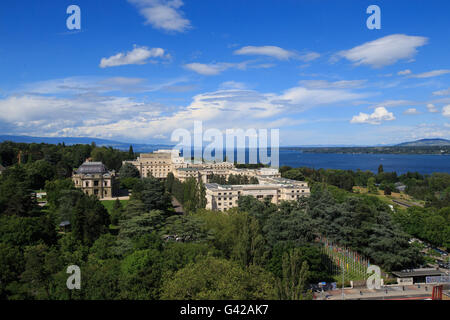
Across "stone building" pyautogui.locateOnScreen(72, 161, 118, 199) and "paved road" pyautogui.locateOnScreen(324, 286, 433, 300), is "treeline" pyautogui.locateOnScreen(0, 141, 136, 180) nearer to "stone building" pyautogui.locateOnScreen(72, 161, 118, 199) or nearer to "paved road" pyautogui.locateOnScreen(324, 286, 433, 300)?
"stone building" pyautogui.locateOnScreen(72, 161, 118, 199)

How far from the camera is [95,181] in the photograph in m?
43.6

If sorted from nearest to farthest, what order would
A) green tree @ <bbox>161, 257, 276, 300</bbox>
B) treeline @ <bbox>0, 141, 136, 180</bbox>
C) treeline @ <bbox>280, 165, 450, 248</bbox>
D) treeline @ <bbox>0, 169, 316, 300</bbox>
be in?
green tree @ <bbox>161, 257, 276, 300</bbox> → treeline @ <bbox>0, 169, 316, 300</bbox> → treeline @ <bbox>280, 165, 450, 248</bbox> → treeline @ <bbox>0, 141, 136, 180</bbox>

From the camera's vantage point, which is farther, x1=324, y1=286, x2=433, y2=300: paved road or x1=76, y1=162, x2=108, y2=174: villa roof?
x1=76, y1=162, x2=108, y2=174: villa roof

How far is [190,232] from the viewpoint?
66.0 ft

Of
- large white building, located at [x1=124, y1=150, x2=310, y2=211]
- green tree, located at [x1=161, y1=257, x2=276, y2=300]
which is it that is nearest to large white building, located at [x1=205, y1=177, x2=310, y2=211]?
large white building, located at [x1=124, y1=150, x2=310, y2=211]

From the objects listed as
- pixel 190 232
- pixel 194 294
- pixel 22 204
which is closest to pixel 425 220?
pixel 190 232

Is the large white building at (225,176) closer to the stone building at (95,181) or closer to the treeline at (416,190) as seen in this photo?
the treeline at (416,190)

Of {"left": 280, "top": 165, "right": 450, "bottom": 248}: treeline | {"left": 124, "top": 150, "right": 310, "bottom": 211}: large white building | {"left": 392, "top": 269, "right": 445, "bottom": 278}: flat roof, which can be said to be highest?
{"left": 124, "top": 150, "right": 310, "bottom": 211}: large white building

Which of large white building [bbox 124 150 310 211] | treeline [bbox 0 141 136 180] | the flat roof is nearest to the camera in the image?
the flat roof

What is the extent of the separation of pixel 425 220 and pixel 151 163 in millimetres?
50722

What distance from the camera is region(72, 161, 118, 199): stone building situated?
4319 cm

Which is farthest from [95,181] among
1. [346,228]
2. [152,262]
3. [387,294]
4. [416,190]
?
[416,190]

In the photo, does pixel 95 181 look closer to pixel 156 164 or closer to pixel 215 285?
pixel 156 164

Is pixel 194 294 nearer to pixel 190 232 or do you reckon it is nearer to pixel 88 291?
pixel 88 291
